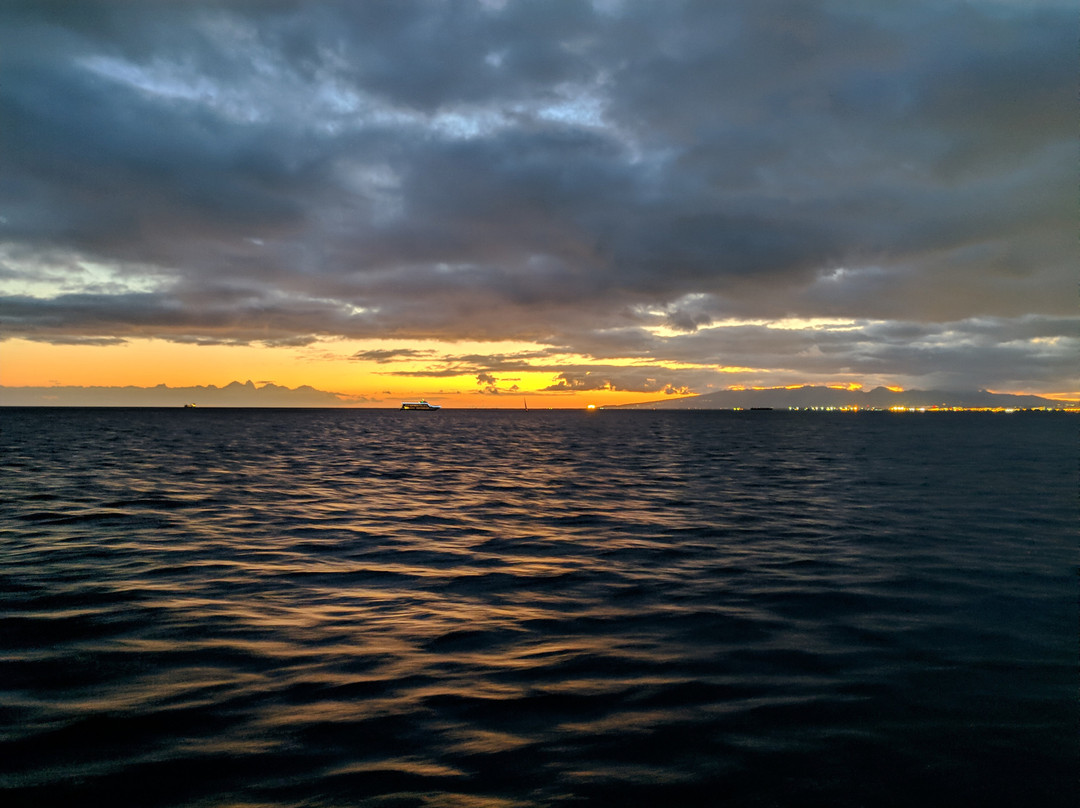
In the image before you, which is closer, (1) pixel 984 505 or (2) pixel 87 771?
(2) pixel 87 771

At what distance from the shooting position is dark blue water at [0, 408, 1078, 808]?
21.3 feet

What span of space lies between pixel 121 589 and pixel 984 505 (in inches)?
1271

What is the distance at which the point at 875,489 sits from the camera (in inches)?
1314

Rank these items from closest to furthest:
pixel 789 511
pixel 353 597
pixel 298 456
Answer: pixel 353 597 < pixel 789 511 < pixel 298 456

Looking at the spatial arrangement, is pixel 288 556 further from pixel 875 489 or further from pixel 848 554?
pixel 875 489

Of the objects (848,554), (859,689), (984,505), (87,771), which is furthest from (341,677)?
(984,505)

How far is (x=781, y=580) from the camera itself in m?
14.6

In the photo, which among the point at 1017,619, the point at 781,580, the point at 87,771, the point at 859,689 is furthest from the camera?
the point at 781,580

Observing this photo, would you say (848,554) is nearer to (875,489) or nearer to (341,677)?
(341,677)

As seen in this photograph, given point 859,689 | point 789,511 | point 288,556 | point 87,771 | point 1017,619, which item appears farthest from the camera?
point 789,511

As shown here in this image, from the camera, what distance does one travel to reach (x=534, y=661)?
9609mm

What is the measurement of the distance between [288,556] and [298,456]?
42959 mm

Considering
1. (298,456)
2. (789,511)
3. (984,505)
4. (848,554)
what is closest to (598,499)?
(789,511)

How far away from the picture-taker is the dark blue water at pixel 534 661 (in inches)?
255
